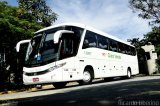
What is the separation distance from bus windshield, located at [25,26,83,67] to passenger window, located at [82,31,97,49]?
25.6 inches

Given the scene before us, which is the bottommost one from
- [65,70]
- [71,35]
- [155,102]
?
[155,102]

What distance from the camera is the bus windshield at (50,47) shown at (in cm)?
1474

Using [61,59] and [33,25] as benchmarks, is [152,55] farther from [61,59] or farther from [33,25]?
[61,59]

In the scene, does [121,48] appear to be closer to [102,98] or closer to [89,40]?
[89,40]

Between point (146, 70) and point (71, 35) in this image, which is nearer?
point (71, 35)

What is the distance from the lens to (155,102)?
596 cm

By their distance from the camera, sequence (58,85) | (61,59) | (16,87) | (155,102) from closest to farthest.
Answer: (155,102), (61,59), (58,85), (16,87)

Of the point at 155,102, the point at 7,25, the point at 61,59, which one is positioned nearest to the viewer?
the point at 155,102

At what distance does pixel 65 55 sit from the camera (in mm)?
15008

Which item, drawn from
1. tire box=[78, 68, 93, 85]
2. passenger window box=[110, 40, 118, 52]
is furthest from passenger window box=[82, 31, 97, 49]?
passenger window box=[110, 40, 118, 52]

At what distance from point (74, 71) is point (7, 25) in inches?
284

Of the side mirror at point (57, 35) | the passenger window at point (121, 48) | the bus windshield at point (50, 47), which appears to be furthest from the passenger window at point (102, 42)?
the side mirror at point (57, 35)

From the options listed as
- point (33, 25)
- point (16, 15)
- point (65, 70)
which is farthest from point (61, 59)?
point (16, 15)

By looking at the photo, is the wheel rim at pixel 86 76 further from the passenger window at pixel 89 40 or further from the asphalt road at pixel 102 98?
the asphalt road at pixel 102 98
